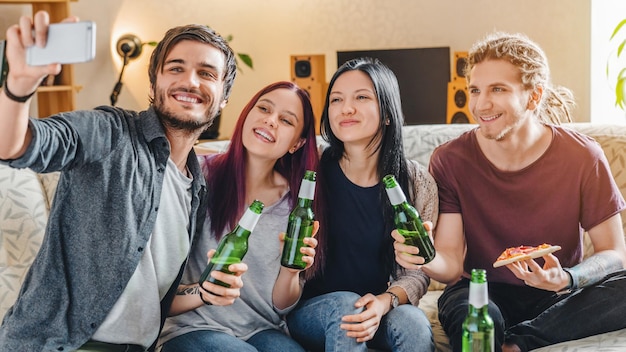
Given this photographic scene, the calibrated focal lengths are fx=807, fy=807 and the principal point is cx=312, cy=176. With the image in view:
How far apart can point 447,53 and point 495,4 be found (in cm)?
47

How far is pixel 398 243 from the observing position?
1848 mm

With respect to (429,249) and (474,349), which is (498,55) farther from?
(474,349)

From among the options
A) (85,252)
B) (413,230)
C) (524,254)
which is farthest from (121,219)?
(524,254)

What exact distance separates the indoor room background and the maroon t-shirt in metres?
3.11

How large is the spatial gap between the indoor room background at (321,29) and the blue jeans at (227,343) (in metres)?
3.60

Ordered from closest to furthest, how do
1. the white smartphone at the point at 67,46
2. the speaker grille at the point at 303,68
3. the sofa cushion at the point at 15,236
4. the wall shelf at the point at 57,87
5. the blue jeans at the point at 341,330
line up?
the white smartphone at the point at 67,46 < the blue jeans at the point at 341,330 < the sofa cushion at the point at 15,236 < the wall shelf at the point at 57,87 < the speaker grille at the point at 303,68

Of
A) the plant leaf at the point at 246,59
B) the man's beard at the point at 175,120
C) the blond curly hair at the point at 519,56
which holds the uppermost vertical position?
the plant leaf at the point at 246,59

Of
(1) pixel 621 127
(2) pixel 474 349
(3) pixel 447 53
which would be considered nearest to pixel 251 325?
(2) pixel 474 349

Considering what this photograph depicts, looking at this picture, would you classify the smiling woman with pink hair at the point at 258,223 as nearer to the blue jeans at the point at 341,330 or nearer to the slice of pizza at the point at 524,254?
the blue jeans at the point at 341,330

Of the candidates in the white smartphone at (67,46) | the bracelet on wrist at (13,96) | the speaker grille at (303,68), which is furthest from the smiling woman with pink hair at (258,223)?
the speaker grille at (303,68)

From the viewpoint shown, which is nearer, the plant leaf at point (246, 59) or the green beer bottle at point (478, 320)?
the green beer bottle at point (478, 320)

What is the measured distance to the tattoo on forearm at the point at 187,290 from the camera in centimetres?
195

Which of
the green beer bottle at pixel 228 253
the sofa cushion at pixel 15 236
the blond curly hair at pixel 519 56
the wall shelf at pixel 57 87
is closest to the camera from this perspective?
the green beer bottle at pixel 228 253

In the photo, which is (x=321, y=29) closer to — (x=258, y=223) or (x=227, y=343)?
(x=258, y=223)
